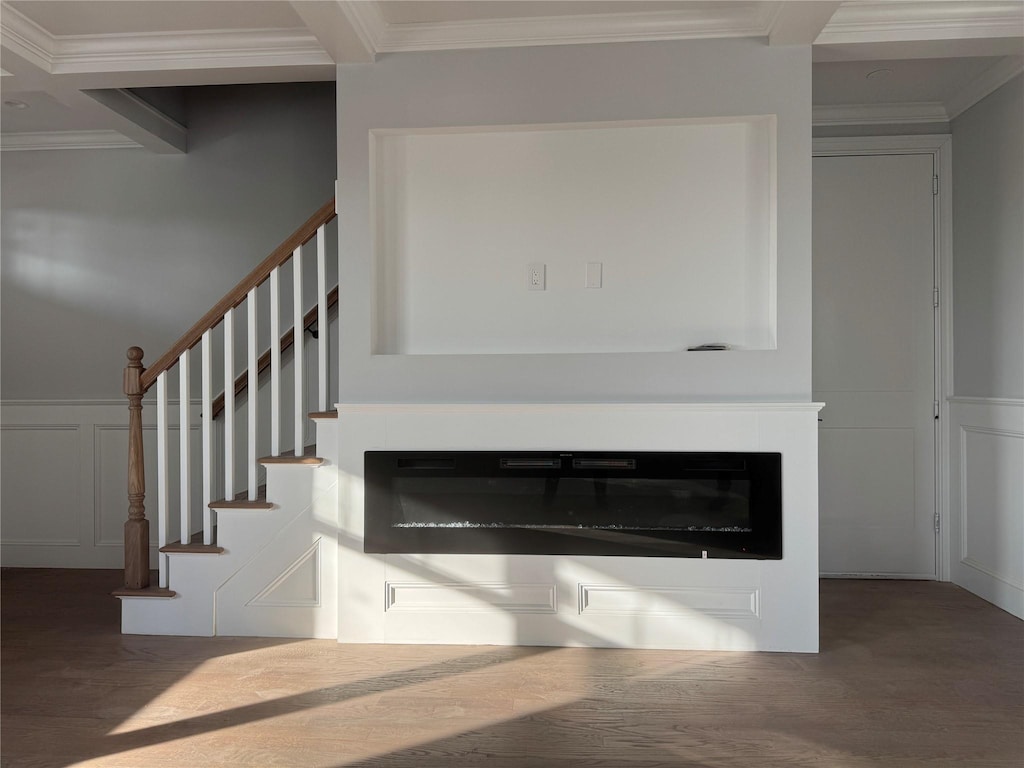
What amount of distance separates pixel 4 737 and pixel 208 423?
1.31 m

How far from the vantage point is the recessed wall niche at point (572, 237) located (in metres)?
3.05

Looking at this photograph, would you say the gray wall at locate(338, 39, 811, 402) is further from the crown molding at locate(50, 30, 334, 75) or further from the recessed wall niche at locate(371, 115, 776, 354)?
the crown molding at locate(50, 30, 334, 75)

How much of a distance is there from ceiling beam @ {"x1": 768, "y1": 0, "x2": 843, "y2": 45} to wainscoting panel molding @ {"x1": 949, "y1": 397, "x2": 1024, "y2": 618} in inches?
72.0

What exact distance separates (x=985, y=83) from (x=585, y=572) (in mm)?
2920

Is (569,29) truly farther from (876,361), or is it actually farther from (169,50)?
(876,361)

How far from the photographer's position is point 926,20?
2785 mm

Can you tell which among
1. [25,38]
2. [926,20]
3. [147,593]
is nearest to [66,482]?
[147,593]

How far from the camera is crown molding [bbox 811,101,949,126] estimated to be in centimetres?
377

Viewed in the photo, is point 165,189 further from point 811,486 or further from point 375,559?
point 811,486

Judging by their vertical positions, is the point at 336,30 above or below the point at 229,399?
above

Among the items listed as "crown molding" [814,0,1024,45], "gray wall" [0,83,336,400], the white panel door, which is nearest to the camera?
"crown molding" [814,0,1024,45]

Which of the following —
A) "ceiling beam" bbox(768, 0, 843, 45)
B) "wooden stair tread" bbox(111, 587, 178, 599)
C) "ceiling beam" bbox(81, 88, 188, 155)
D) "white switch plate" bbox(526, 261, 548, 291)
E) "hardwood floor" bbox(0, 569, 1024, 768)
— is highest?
"ceiling beam" bbox(81, 88, 188, 155)

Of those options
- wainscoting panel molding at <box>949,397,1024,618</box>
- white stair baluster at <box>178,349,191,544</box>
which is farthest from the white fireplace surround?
wainscoting panel molding at <box>949,397,1024,618</box>

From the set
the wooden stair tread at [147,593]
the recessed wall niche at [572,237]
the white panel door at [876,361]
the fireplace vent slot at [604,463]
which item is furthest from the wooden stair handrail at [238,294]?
the white panel door at [876,361]
